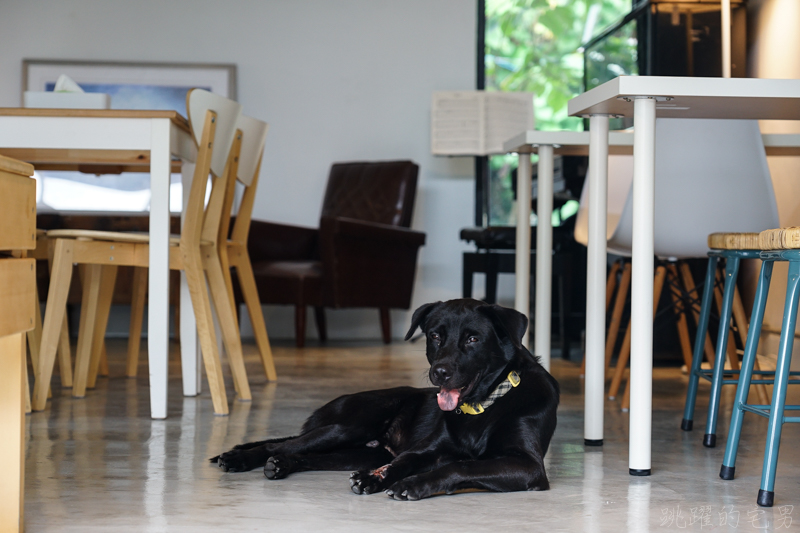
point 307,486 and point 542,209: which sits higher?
point 542,209

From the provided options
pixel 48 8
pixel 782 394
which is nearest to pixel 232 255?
pixel 782 394

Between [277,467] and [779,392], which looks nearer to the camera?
[779,392]

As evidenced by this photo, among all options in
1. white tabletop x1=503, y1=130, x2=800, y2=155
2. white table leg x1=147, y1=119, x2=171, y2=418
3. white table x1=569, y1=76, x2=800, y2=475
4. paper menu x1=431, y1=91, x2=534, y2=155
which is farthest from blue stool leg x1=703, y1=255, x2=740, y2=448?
paper menu x1=431, y1=91, x2=534, y2=155

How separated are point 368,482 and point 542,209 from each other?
3.86 feet

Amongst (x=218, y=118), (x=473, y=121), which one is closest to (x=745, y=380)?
(x=218, y=118)

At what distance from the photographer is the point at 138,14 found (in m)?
5.25

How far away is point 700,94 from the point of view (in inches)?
67.7

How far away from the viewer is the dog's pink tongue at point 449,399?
1639 millimetres

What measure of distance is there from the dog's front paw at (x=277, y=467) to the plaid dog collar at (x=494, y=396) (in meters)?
0.39

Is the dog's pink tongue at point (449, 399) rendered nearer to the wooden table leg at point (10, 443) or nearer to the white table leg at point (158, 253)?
the wooden table leg at point (10, 443)

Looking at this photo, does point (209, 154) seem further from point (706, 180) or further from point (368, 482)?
point (706, 180)

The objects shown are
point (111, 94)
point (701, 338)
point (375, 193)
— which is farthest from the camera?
point (111, 94)

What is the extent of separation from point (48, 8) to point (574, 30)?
11.4 feet

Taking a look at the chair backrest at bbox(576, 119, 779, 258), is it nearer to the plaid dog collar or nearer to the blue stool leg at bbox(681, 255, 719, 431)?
the blue stool leg at bbox(681, 255, 719, 431)
